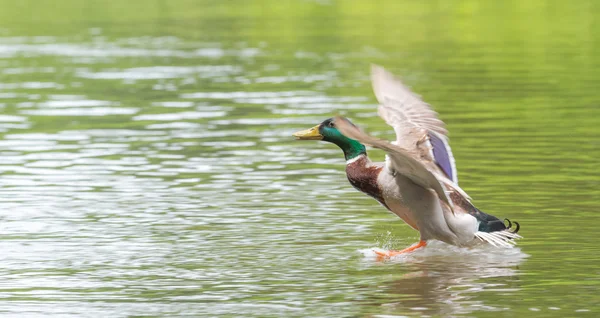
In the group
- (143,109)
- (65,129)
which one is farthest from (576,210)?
(143,109)

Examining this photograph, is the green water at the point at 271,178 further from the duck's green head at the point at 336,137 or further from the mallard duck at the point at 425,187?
the duck's green head at the point at 336,137

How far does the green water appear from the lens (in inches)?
361

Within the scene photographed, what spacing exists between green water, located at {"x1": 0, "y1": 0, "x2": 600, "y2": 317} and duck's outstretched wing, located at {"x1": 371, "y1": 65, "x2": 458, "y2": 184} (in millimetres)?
803

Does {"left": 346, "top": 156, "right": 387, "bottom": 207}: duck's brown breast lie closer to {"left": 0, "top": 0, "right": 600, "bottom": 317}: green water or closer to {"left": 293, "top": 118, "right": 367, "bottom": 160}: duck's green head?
{"left": 293, "top": 118, "right": 367, "bottom": 160}: duck's green head

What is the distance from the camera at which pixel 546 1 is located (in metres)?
42.4

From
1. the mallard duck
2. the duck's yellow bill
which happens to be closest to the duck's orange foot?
the mallard duck

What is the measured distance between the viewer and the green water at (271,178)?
9164mm

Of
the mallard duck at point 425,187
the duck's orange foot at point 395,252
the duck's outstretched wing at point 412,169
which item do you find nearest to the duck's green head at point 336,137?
the mallard duck at point 425,187

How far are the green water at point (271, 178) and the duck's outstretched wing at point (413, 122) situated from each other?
803 mm

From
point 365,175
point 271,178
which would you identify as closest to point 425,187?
point 365,175

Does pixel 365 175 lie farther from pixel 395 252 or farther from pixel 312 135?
pixel 395 252

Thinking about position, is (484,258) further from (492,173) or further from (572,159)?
(572,159)

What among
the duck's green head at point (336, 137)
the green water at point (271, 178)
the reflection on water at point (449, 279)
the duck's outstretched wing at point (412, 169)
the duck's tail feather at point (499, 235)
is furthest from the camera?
the duck's green head at point (336, 137)

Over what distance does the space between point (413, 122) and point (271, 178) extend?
3.92 meters
